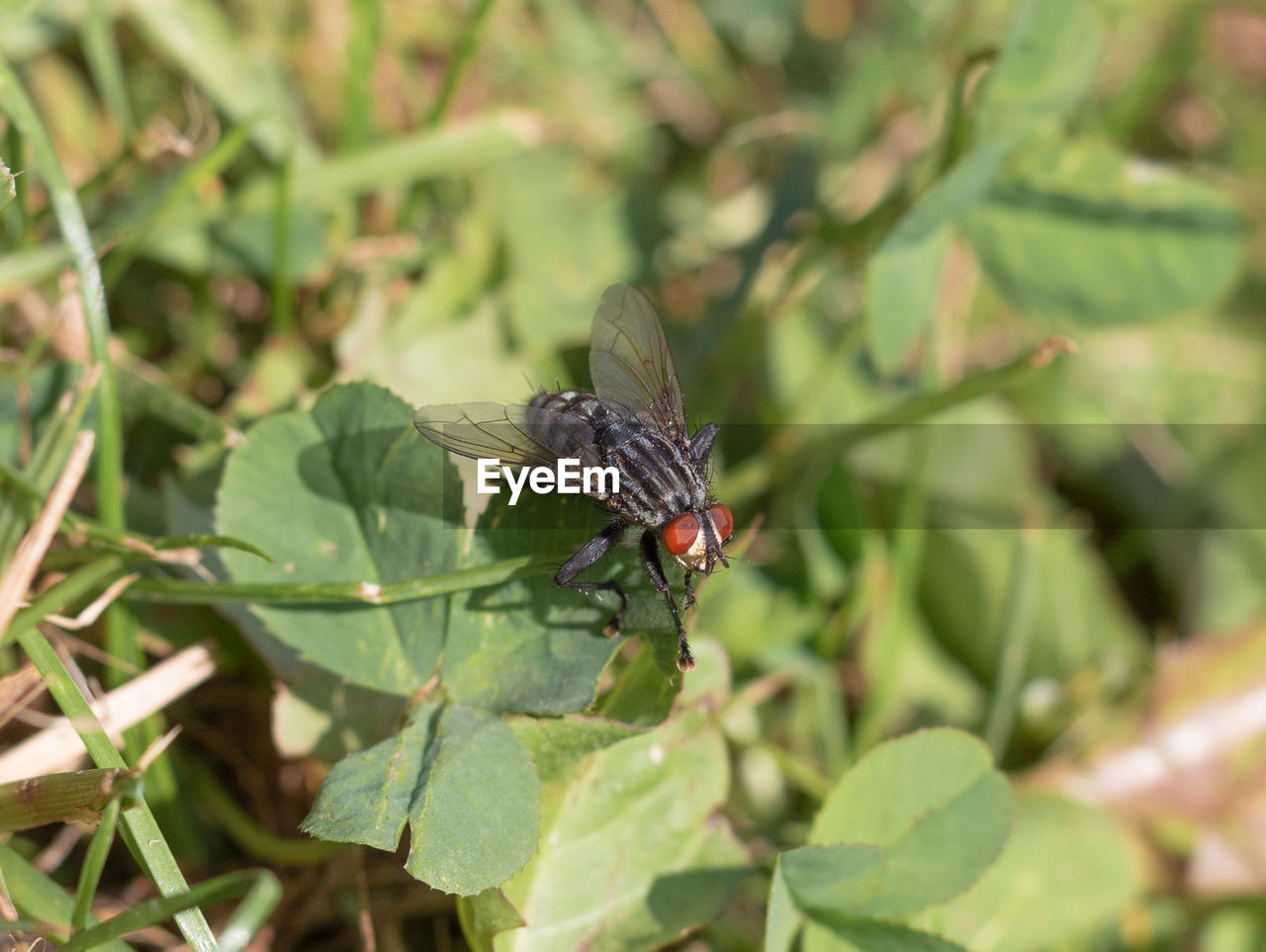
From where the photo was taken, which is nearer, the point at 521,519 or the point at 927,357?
the point at 521,519

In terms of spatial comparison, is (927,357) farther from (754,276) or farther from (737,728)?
(737,728)

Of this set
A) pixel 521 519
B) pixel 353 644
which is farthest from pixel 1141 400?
pixel 353 644

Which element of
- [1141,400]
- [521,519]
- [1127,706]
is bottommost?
[1127,706]

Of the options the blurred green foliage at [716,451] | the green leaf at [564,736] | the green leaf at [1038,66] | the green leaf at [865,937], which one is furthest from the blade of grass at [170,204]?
the green leaf at [865,937]

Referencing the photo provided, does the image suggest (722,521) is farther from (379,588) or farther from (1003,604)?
(1003,604)

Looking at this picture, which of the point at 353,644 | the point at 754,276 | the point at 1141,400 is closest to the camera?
the point at 353,644

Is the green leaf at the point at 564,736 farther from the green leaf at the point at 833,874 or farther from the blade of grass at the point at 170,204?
the blade of grass at the point at 170,204
